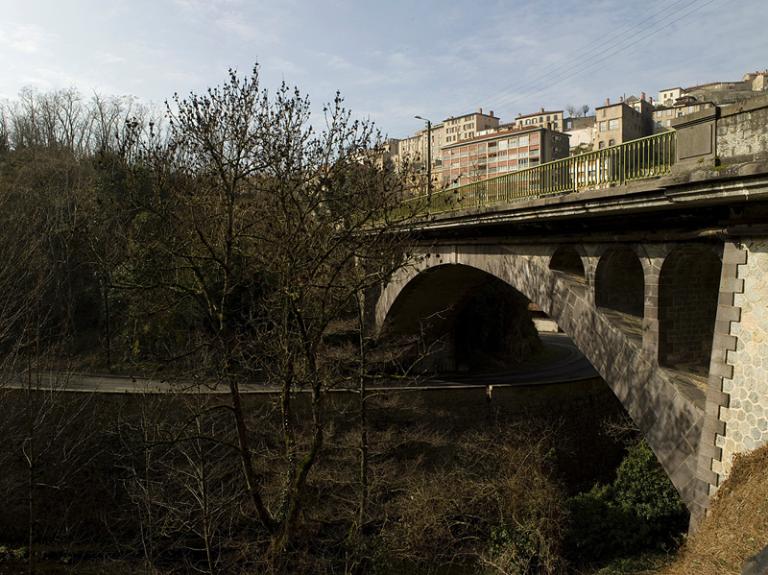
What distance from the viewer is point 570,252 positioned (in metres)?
12.9

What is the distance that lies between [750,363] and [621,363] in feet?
10.2

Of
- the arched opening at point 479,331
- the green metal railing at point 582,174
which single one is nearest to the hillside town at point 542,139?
the arched opening at point 479,331

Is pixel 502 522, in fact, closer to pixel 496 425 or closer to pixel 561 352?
pixel 496 425

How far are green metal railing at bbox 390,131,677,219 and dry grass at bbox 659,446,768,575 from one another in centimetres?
441

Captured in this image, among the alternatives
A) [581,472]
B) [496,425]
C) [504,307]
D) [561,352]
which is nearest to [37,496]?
[496,425]

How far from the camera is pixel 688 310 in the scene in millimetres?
9664

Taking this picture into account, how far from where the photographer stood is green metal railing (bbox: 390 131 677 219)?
28.4 feet

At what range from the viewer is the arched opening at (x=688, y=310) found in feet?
31.2

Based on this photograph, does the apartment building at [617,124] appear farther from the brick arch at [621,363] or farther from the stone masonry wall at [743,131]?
the stone masonry wall at [743,131]

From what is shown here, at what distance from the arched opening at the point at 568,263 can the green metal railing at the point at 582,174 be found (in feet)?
4.92

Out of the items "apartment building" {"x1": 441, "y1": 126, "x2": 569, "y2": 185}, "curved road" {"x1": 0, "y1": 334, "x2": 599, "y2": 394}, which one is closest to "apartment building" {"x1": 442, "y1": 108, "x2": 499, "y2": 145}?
"apartment building" {"x1": 441, "y1": 126, "x2": 569, "y2": 185}

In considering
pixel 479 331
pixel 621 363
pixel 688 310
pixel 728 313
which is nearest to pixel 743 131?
pixel 728 313

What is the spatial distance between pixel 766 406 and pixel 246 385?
18836 mm

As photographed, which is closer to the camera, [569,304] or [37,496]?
[569,304]
